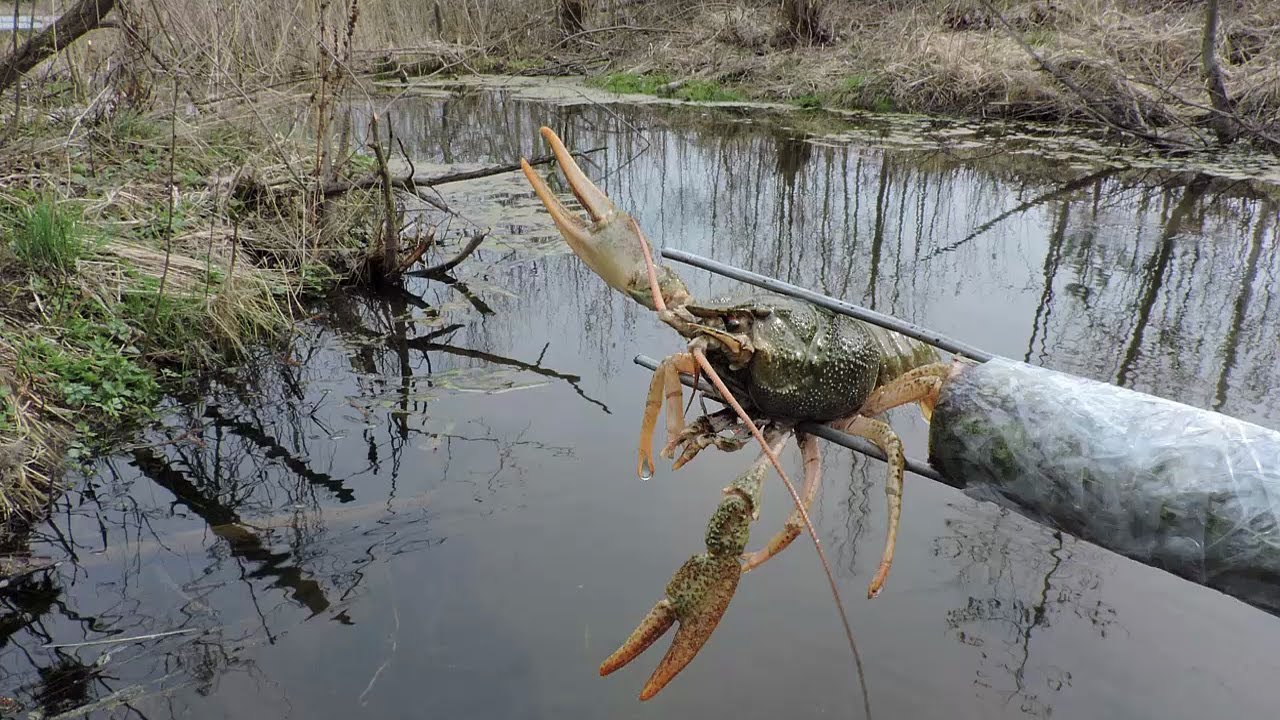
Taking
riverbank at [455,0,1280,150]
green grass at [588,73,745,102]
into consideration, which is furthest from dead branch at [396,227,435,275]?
green grass at [588,73,745,102]

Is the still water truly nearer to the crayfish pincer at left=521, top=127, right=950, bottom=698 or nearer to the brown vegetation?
the brown vegetation

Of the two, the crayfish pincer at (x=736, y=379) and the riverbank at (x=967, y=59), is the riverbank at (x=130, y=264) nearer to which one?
the crayfish pincer at (x=736, y=379)

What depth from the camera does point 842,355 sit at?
8.01ft

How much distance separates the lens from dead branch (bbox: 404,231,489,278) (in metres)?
6.58

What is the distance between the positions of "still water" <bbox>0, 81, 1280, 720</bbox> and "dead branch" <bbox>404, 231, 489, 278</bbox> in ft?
0.47

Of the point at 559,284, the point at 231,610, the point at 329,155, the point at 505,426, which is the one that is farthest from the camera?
the point at 559,284

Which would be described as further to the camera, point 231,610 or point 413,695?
point 231,610

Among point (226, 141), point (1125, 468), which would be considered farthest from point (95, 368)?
point (1125, 468)

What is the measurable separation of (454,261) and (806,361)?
15.6 feet

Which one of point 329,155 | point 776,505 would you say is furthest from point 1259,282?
point 329,155

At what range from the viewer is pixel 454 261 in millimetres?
6656

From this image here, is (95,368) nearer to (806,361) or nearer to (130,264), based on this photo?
(130,264)

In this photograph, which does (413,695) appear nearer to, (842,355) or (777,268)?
(842,355)

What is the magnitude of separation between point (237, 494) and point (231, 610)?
0.91 meters
